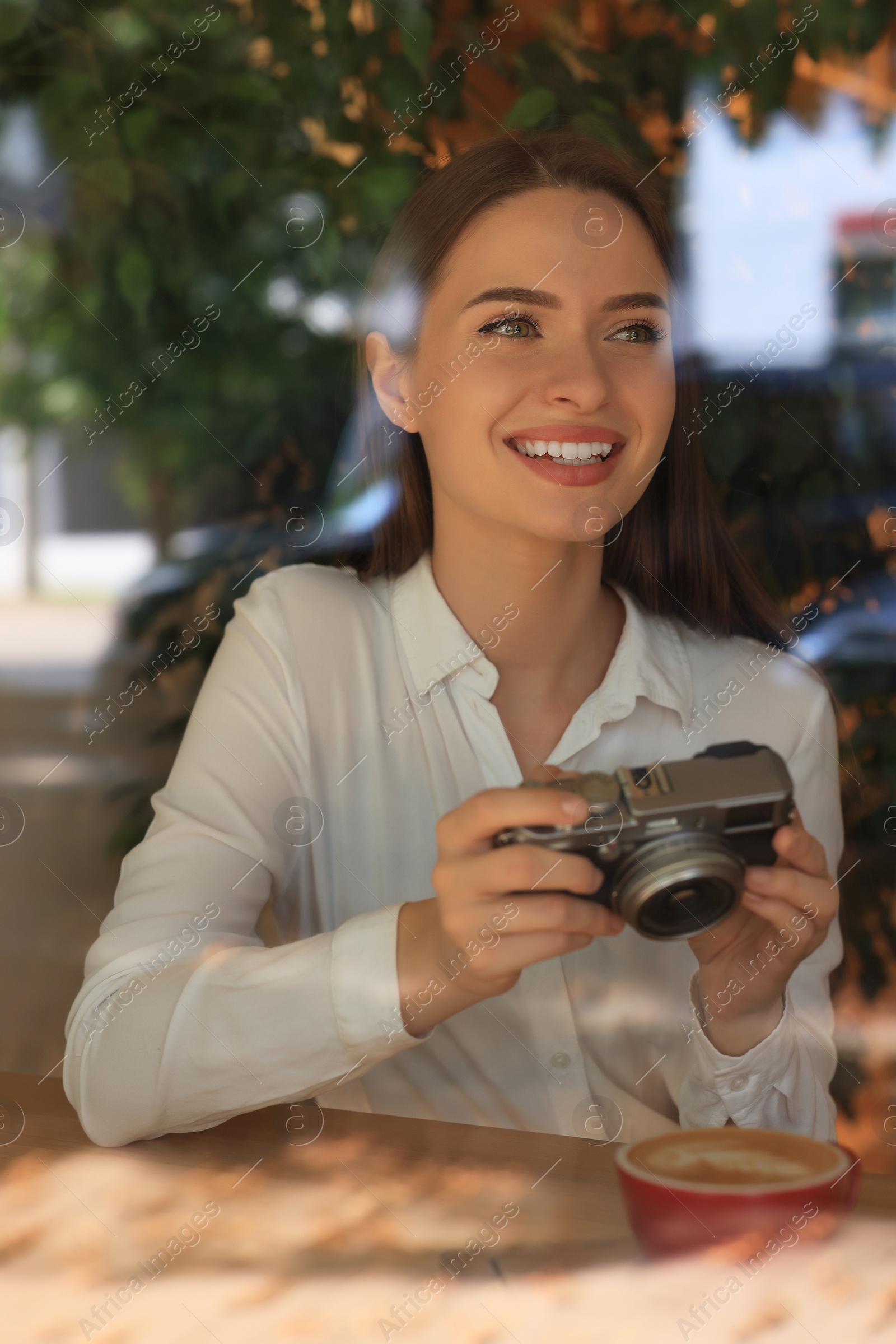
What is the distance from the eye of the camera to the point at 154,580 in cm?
98

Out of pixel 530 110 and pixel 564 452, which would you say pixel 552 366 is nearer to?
pixel 564 452

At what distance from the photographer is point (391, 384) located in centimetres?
65

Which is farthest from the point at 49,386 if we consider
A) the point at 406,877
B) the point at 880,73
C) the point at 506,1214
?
the point at 506,1214

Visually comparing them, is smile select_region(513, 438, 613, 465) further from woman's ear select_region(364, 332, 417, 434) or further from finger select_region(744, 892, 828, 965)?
finger select_region(744, 892, 828, 965)

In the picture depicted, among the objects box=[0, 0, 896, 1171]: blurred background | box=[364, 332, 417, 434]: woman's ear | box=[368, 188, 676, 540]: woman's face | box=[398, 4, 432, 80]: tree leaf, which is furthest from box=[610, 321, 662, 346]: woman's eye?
box=[398, 4, 432, 80]: tree leaf

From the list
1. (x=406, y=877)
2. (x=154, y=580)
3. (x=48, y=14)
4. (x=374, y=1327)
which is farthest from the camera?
(x=154, y=580)

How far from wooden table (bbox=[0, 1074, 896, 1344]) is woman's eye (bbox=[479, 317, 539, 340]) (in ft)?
1.27

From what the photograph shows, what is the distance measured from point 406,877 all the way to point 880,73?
714 mm

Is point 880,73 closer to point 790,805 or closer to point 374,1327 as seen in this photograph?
point 790,805

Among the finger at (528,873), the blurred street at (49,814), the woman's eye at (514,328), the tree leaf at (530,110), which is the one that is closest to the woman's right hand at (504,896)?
the finger at (528,873)

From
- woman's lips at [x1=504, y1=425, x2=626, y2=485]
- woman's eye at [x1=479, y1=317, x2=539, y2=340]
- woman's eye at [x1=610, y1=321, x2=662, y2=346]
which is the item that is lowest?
woman's lips at [x1=504, y1=425, x2=626, y2=485]

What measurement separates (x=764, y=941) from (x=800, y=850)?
0.09m

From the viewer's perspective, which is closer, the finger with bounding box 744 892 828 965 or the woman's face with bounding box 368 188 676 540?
the finger with bounding box 744 892 828 965

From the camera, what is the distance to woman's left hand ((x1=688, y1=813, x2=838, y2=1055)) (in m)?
0.43
